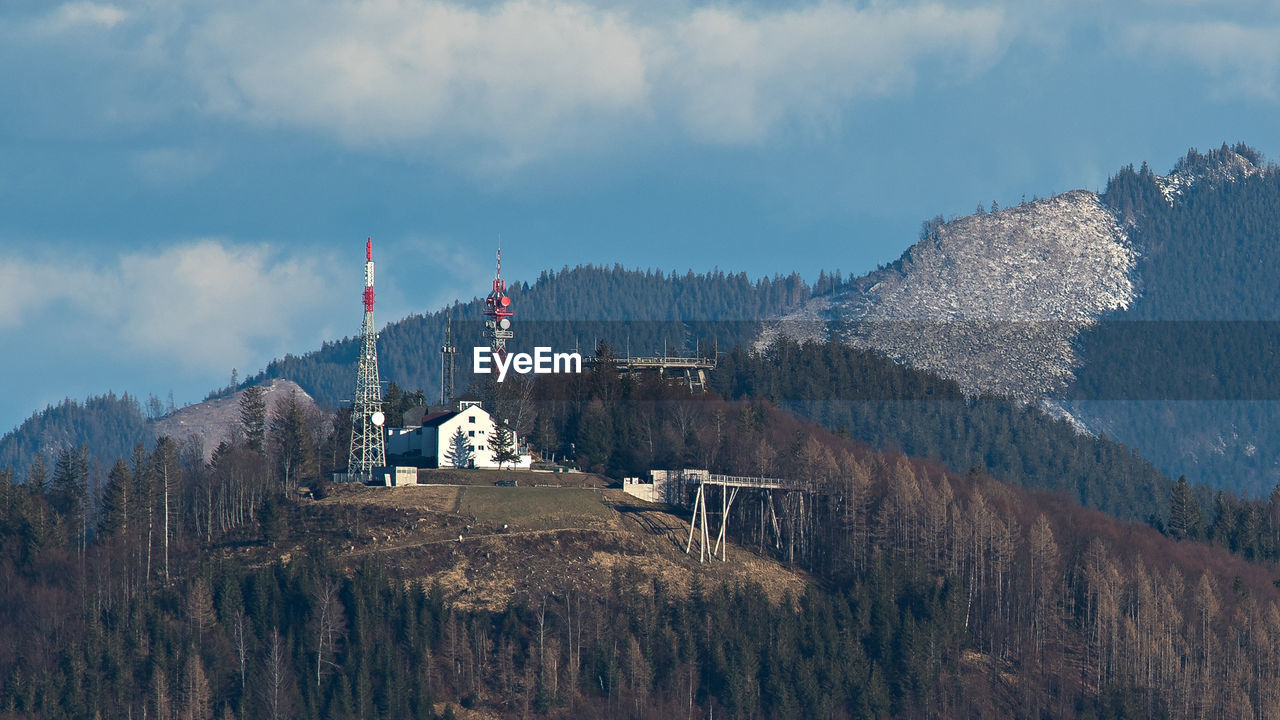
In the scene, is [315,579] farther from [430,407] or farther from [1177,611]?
[1177,611]

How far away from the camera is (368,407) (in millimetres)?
170125

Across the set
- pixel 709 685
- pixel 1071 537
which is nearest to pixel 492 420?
pixel 709 685

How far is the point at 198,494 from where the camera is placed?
16788 centimetres

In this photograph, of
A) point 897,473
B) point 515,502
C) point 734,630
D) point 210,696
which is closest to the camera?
point 210,696

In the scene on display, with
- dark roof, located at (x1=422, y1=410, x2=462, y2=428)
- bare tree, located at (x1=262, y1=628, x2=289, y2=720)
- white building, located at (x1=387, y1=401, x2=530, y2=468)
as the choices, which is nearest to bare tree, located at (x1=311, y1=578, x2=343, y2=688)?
bare tree, located at (x1=262, y1=628, x2=289, y2=720)

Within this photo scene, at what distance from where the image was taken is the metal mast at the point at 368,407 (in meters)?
169

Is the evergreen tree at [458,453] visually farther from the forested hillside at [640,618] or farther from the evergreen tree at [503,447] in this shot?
the forested hillside at [640,618]

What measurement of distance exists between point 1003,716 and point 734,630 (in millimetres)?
21066

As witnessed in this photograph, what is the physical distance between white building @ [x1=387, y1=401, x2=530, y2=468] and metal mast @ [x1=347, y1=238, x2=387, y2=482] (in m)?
3.99

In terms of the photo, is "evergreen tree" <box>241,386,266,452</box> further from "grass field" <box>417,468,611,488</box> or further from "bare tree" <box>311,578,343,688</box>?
"bare tree" <box>311,578,343,688</box>

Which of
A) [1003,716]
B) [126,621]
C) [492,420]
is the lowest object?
[1003,716]

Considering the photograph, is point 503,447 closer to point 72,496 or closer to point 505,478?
point 505,478

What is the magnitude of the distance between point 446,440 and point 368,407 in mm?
7873

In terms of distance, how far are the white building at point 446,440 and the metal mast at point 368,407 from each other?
3986 mm
